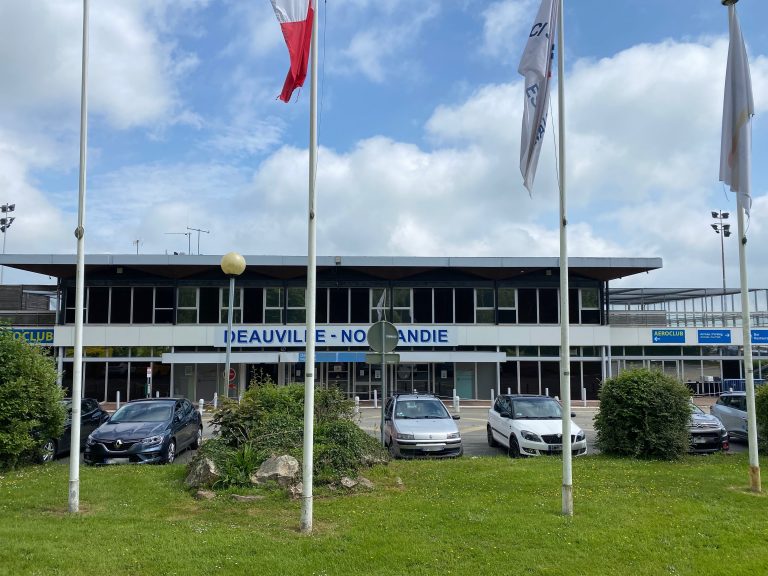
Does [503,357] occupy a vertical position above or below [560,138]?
below

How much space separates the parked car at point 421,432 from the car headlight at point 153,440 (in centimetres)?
501

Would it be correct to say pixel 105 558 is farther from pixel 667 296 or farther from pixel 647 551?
pixel 667 296

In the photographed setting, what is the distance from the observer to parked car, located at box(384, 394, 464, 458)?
46.4ft

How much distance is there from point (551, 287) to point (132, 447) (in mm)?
25964

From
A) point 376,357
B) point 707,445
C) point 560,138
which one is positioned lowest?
point 707,445

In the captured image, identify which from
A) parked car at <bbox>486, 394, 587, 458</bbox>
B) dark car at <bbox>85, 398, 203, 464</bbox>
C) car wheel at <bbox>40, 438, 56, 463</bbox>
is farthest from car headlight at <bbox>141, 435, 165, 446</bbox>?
parked car at <bbox>486, 394, 587, 458</bbox>

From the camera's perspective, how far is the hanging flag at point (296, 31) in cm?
793

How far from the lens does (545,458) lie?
1321 centimetres

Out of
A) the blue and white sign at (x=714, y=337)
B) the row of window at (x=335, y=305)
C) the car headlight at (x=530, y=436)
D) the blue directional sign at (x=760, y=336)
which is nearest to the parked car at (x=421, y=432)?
the car headlight at (x=530, y=436)

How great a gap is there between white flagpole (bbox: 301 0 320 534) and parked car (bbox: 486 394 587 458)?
6.53 m

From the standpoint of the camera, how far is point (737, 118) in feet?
33.8

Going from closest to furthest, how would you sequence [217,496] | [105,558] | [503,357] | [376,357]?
[105,558]
[217,496]
[376,357]
[503,357]

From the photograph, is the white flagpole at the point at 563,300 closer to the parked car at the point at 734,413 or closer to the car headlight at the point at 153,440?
the car headlight at the point at 153,440

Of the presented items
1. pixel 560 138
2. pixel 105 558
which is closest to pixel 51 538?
pixel 105 558
